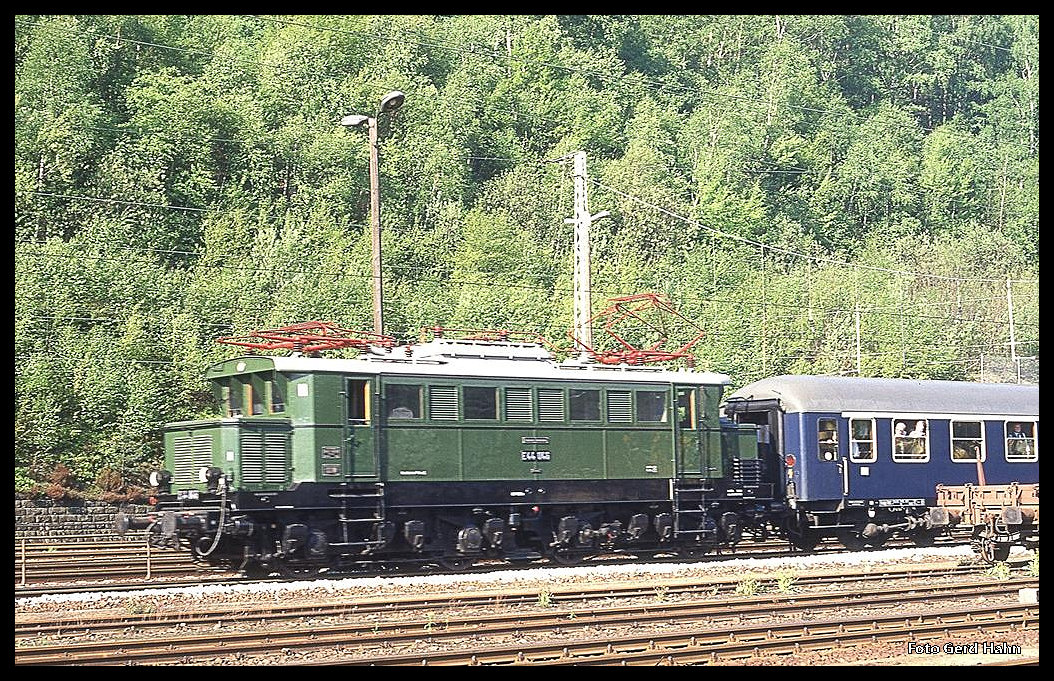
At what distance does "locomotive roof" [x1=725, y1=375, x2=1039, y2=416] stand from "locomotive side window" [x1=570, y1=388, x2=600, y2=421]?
4.37 m

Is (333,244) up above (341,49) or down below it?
below

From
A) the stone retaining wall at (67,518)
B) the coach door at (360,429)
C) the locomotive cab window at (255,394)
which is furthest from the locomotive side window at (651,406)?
the stone retaining wall at (67,518)

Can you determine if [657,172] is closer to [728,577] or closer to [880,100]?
[880,100]

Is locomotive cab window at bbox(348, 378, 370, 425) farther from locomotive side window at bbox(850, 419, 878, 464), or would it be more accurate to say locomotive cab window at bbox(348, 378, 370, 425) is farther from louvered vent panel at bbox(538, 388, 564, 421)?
locomotive side window at bbox(850, 419, 878, 464)

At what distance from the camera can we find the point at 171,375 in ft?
116

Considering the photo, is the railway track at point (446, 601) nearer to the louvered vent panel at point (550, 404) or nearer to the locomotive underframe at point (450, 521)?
the locomotive underframe at point (450, 521)

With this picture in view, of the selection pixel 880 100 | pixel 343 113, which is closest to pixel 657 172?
pixel 343 113

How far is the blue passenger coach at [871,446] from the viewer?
24109 millimetres

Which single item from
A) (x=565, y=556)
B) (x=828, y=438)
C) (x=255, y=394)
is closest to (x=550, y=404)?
(x=565, y=556)

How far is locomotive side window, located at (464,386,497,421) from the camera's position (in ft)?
68.2

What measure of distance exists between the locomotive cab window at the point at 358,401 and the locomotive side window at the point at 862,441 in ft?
32.0

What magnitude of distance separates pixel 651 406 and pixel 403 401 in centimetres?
493

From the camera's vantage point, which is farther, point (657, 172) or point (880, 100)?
point (880, 100)
